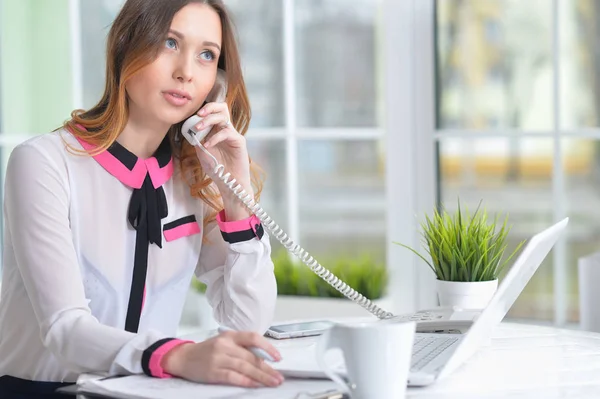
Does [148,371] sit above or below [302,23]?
below

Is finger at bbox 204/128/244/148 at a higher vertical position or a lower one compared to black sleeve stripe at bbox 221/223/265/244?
higher

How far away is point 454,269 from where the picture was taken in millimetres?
1793

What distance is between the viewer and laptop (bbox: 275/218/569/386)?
1.31 metres

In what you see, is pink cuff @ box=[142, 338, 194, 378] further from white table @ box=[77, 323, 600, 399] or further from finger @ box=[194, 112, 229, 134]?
finger @ box=[194, 112, 229, 134]

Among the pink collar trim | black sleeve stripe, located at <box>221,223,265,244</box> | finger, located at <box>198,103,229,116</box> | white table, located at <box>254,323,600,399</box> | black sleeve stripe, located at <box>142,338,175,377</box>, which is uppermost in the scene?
finger, located at <box>198,103,229,116</box>

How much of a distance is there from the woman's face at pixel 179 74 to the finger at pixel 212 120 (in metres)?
0.04

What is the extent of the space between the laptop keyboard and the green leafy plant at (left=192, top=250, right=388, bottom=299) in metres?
1.43

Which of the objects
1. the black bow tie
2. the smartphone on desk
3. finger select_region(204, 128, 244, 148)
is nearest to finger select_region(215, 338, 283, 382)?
the smartphone on desk

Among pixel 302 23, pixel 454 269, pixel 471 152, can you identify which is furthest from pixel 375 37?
pixel 454 269

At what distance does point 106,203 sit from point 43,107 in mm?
1896

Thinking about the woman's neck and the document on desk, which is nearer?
the document on desk

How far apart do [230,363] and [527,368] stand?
50cm

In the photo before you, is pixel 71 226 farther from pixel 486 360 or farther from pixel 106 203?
pixel 486 360

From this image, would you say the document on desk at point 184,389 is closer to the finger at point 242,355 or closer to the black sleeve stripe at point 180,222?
the finger at point 242,355
